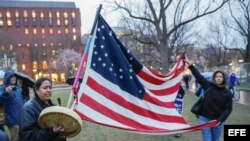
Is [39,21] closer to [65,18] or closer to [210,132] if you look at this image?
[65,18]

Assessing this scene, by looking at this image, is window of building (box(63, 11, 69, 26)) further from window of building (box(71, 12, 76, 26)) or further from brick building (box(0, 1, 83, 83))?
window of building (box(71, 12, 76, 26))

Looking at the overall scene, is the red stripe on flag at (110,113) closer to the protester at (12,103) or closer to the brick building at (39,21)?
the protester at (12,103)

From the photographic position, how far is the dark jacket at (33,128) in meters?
3.74

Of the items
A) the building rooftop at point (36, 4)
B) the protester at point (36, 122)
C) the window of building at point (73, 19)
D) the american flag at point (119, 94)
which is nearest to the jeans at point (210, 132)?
the american flag at point (119, 94)

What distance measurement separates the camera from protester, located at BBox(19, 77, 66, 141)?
3.73 meters

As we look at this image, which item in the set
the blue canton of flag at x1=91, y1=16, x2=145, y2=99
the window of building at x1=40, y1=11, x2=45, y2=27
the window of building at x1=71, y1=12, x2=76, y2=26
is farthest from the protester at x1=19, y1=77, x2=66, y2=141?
the window of building at x1=40, y1=11, x2=45, y2=27

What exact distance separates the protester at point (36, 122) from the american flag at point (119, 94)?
3.96 ft

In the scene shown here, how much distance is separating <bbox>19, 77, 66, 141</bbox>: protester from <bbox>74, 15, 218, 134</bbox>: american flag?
1207mm

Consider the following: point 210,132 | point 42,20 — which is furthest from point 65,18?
point 210,132

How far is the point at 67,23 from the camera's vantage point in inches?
5364

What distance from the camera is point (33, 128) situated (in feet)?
12.6

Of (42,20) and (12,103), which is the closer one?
(12,103)

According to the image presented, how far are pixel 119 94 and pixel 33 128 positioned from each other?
6.78ft

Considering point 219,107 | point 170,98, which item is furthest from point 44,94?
point 219,107
